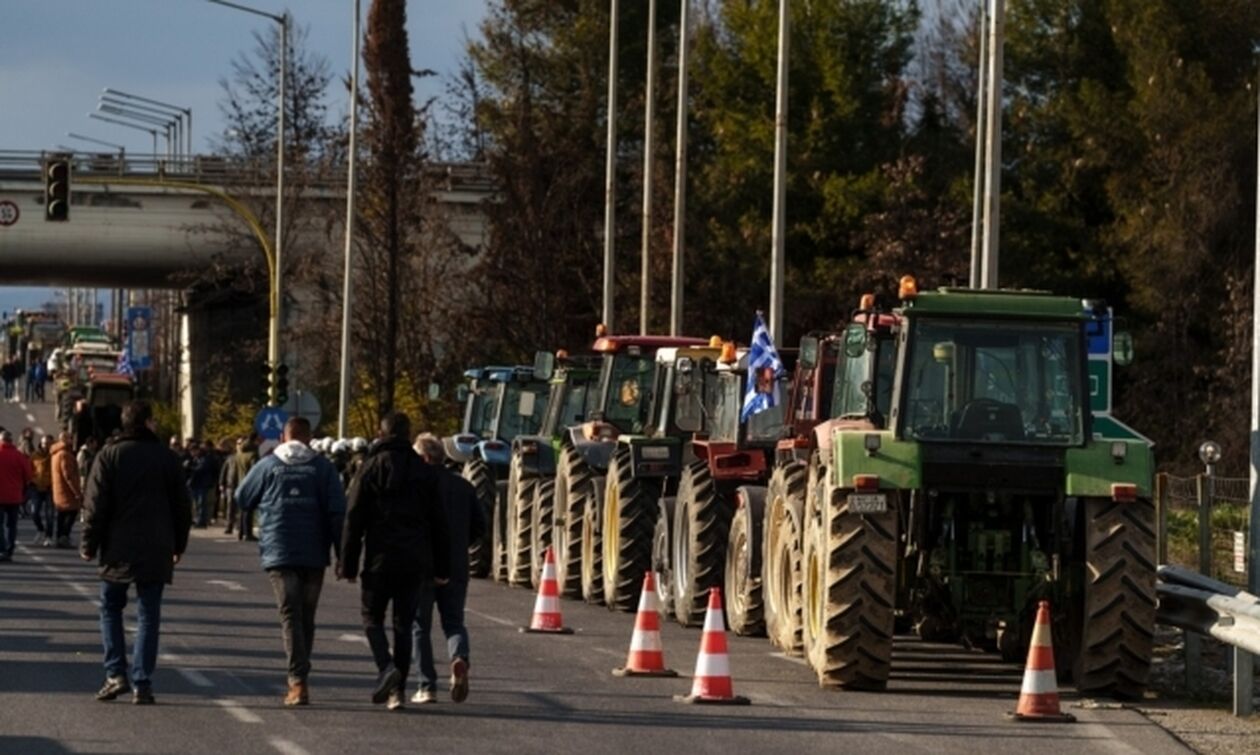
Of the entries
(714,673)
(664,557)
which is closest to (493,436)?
(664,557)

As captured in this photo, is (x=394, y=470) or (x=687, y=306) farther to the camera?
(x=687, y=306)

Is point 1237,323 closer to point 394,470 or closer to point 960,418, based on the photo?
point 960,418

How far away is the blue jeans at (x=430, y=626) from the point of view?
1658cm

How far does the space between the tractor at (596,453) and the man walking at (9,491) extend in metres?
8.94

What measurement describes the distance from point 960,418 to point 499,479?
15.9 meters

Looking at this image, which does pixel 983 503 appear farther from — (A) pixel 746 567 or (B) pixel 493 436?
(B) pixel 493 436

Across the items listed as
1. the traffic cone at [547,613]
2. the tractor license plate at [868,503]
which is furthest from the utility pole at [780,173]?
the tractor license plate at [868,503]

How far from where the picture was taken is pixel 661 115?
66562 millimetres

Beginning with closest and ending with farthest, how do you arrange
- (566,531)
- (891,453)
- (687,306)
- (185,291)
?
(891,453) < (566,531) < (687,306) < (185,291)

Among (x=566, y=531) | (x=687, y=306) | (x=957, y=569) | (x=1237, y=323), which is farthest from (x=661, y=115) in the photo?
(x=957, y=569)

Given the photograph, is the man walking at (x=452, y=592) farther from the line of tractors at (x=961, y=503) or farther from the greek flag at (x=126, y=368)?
the greek flag at (x=126, y=368)

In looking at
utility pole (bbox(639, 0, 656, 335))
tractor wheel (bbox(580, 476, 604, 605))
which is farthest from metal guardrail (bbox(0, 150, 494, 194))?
tractor wheel (bbox(580, 476, 604, 605))

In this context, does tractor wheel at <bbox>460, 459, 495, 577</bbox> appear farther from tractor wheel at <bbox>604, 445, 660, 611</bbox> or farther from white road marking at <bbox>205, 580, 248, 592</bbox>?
tractor wheel at <bbox>604, 445, 660, 611</bbox>

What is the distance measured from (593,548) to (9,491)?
414 inches
